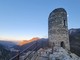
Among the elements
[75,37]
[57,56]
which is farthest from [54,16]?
[75,37]

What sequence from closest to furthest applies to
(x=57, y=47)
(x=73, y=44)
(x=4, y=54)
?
(x=57, y=47) < (x=73, y=44) < (x=4, y=54)

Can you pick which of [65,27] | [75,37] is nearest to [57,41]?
[65,27]

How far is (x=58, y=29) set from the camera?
12258mm

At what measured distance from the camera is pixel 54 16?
1262 cm

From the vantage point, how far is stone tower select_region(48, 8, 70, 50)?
39.8 ft

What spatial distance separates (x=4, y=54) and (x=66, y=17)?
2624 cm

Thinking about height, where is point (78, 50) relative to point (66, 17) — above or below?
below

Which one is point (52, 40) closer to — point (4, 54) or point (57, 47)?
point (57, 47)

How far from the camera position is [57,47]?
464 inches

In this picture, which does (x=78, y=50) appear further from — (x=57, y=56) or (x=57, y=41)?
(x=57, y=56)

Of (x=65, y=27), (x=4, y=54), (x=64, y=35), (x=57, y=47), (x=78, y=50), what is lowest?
→ (x=4, y=54)

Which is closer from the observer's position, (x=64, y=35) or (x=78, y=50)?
(x=64, y=35)

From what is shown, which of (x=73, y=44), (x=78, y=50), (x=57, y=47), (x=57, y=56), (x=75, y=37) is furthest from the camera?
(x=75, y=37)

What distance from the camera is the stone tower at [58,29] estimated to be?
12.1 m
